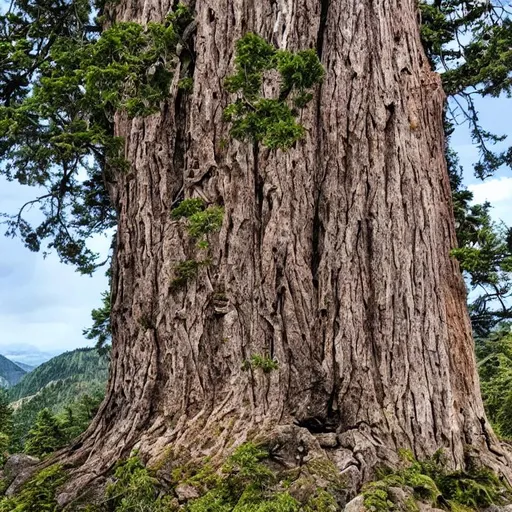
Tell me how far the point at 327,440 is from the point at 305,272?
1.25 m

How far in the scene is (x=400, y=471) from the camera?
3.33 metres

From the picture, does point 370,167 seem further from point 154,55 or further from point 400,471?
point 400,471

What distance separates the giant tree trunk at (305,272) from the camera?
3.77 m

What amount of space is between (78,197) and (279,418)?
198 inches

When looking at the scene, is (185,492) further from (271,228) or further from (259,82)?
(259,82)

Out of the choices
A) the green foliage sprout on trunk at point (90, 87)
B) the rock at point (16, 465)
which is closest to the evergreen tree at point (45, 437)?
the rock at point (16, 465)

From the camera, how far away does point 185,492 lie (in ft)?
10.4

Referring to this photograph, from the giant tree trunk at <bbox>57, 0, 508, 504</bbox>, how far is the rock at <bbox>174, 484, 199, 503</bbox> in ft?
0.93

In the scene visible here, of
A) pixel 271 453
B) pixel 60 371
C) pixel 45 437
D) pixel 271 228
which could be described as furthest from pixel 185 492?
pixel 60 371

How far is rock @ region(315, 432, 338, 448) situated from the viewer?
140 inches

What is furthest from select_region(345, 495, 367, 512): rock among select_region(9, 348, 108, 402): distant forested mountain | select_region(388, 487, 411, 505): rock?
select_region(9, 348, 108, 402): distant forested mountain

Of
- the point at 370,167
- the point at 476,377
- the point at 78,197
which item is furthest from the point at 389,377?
the point at 78,197

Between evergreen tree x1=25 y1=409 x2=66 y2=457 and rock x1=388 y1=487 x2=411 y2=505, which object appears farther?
evergreen tree x1=25 y1=409 x2=66 y2=457

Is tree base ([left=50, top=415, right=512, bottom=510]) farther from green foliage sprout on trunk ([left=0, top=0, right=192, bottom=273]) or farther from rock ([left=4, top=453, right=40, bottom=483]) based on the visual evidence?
green foliage sprout on trunk ([left=0, top=0, right=192, bottom=273])
